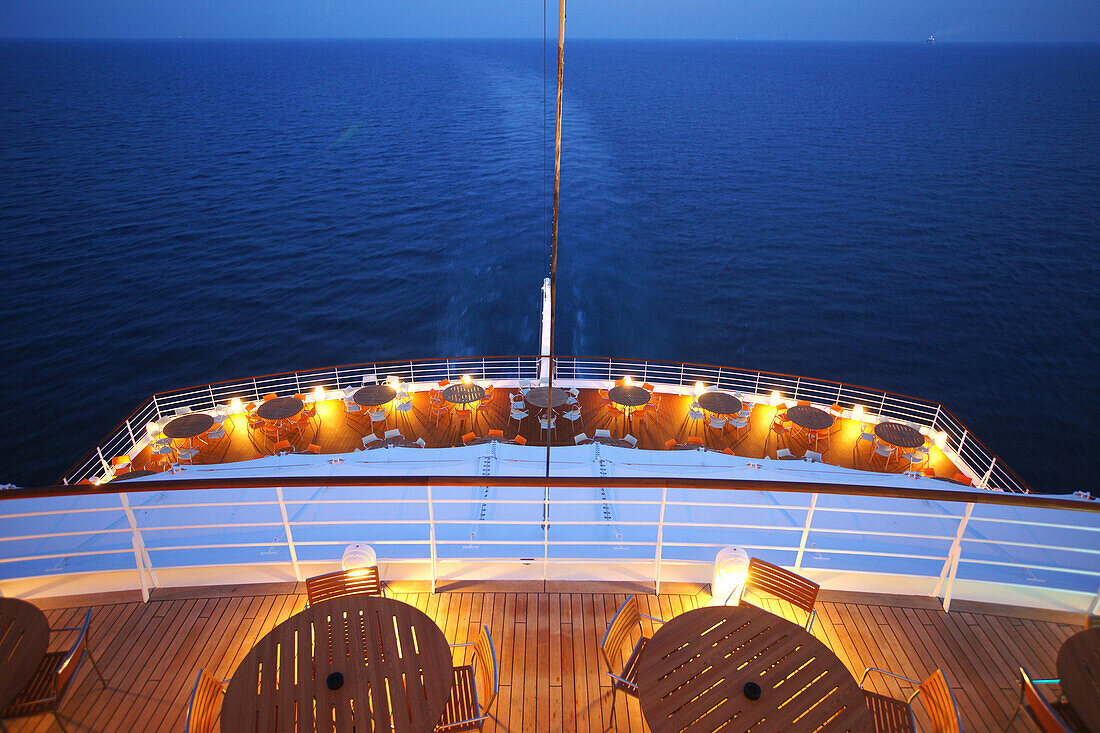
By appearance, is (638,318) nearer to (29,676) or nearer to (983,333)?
(983,333)

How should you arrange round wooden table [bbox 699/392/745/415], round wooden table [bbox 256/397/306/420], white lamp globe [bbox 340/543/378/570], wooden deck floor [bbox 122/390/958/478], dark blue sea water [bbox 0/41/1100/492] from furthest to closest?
dark blue sea water [bbox 0/41/1100/492] < round wooden table [bbox 699/392/745/415] < wooden deck floor [bbox 122/390/958/478] < round wooden table [bbox 256/397/306/420] < white lamp globe [bbox 340/543/378/570]

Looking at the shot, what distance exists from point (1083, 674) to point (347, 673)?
3084 mm

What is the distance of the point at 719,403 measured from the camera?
34.8 ft

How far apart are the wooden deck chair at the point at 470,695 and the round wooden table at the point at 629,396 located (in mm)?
7829

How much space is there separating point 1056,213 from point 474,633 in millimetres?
39103

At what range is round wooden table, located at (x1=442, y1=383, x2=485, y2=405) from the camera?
10.6 m

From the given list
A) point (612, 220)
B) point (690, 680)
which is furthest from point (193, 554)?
point (612, 220)

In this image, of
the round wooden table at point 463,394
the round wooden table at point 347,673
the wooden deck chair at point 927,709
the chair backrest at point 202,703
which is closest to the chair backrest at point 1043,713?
the wooden deck chair at point 927,709

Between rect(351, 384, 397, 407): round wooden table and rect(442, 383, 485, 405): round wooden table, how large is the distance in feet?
3.41

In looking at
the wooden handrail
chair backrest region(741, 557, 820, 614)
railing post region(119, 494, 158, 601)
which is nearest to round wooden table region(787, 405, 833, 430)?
the wooden handrail

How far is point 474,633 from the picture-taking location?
3.40 meters

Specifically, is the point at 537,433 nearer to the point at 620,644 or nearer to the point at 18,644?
the point at 620,644

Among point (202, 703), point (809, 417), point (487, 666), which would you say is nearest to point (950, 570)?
point (487, 666)

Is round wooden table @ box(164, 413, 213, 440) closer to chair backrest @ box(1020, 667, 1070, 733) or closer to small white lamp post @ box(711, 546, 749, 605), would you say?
small white lamp post @ box(711, 546, 749, 605)
